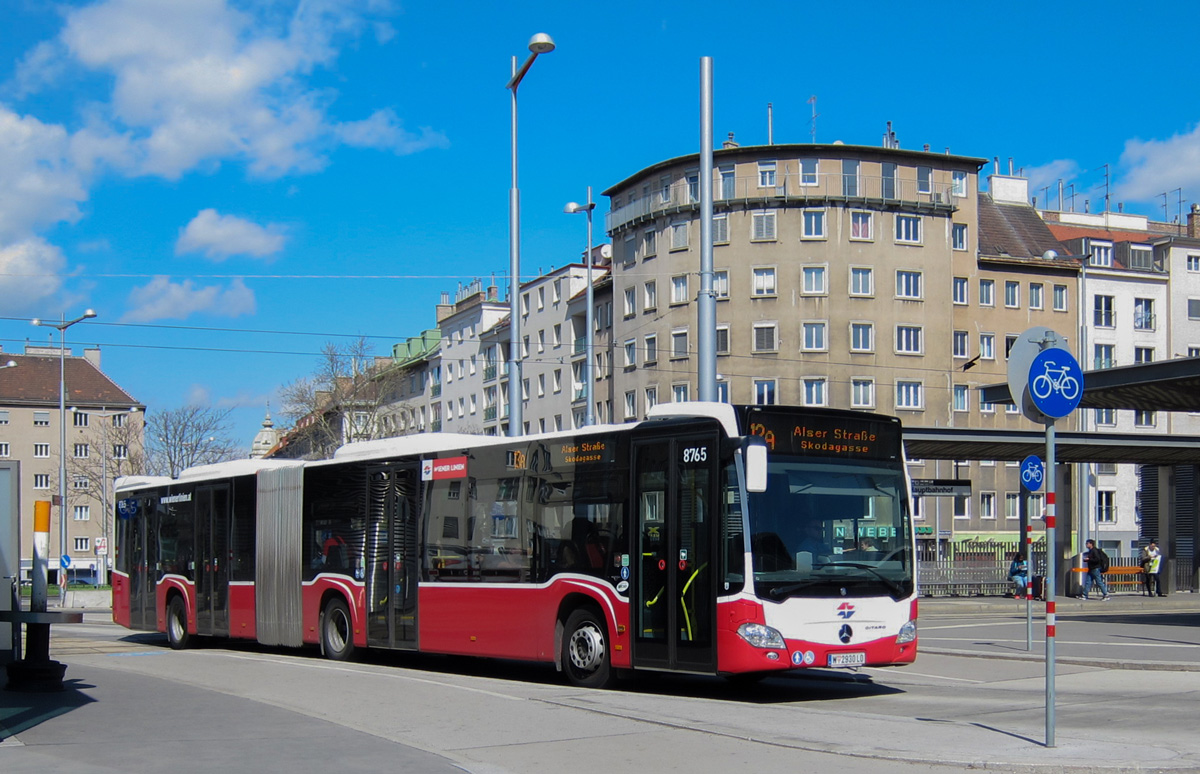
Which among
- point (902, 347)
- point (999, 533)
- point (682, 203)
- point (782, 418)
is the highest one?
point (682, 203)

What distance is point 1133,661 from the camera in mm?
16531

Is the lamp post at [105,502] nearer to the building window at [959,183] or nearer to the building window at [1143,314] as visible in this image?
the building window at [959,183]

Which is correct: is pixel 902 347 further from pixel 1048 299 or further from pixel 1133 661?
pixel 1133 661

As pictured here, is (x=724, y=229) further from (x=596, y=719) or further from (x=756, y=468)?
(x=596, y=719)

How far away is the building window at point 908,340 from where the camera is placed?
6556 centimetres

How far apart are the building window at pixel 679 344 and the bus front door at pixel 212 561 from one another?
4429 centimetres

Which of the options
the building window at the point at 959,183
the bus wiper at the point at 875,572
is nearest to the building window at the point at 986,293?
the building window at the point at 959,183

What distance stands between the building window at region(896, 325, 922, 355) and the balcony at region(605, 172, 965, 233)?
609 cm

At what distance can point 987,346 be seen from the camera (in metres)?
69.5

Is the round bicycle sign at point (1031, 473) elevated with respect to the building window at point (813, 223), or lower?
lower

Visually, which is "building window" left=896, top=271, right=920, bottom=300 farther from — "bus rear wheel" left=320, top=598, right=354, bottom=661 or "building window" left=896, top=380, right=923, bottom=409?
"bus rear wheel" left=320, top=598, right=354, bottom=661

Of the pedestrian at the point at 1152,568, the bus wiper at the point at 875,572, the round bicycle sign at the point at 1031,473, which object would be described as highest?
the round bicycle sign at the point at 1031,473

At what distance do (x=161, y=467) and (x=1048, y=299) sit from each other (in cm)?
5205

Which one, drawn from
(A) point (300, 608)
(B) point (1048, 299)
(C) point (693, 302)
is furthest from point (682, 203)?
(A) point (300, 608)
